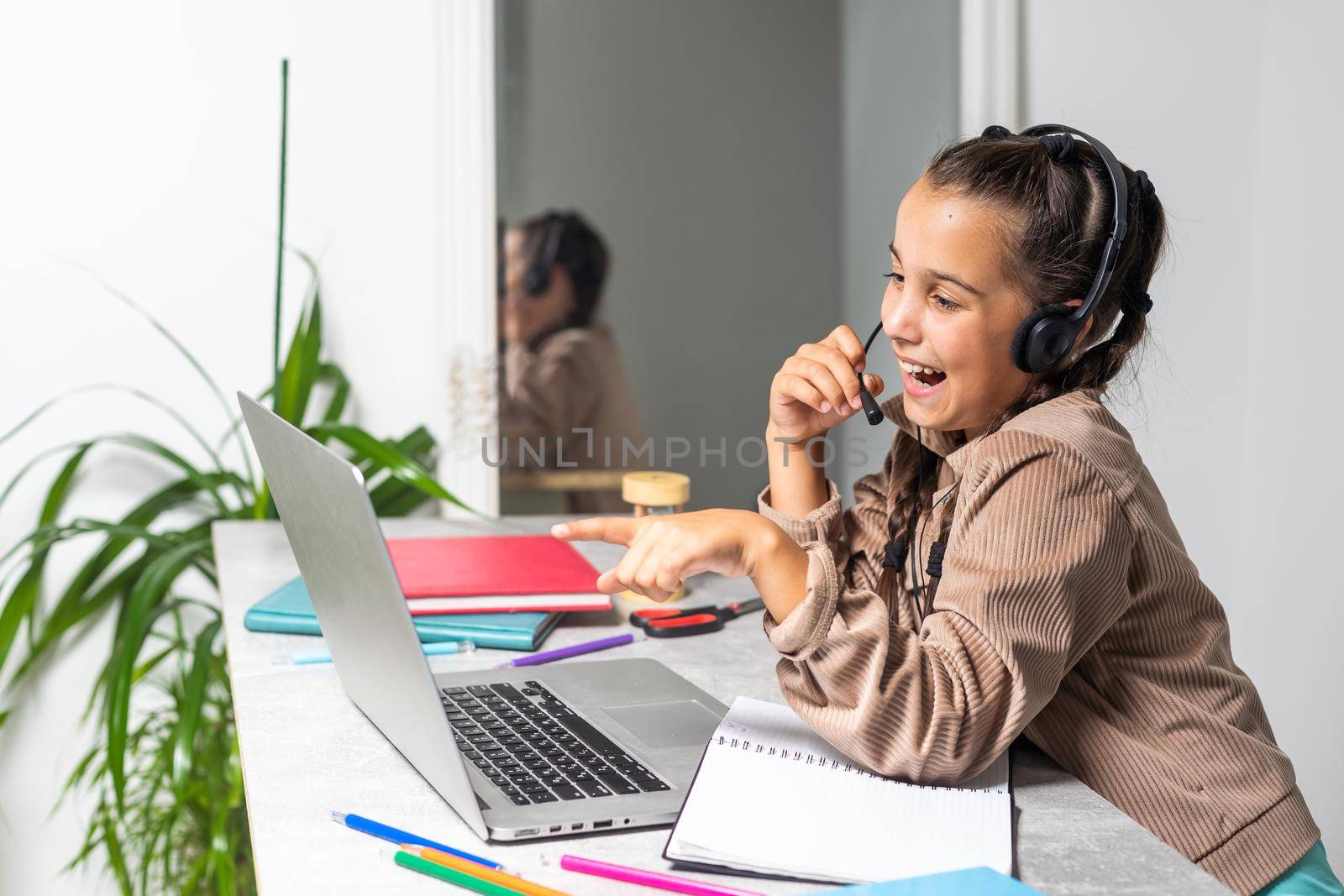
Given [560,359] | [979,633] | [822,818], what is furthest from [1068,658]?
[560,359]

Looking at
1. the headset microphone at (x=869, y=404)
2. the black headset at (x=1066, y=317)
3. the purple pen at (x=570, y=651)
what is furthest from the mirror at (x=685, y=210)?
the black headset at (x=1066, y=317)

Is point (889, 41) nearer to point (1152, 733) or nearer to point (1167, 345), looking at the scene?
point (1167, 345)

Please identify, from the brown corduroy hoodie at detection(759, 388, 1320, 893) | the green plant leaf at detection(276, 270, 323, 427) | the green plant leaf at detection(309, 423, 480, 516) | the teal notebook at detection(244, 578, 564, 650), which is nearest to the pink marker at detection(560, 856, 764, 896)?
the brown corduroy hoodie at detection(759, 388, 1320, 893)

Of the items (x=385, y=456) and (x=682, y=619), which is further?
(x=385, y=456)

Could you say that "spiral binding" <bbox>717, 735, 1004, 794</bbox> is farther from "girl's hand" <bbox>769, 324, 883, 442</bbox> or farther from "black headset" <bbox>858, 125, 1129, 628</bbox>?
"girl's hand" <bbox>769, 324, 883, 442</bbox>

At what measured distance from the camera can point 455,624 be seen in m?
1.18

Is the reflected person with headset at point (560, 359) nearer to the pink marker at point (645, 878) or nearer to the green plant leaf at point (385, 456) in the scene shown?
the green plant leaf at point (385, 456)

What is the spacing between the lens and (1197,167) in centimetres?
188

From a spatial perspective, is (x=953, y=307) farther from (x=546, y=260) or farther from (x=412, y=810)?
(x=546, y=260)

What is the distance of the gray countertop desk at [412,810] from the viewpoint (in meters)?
0.71

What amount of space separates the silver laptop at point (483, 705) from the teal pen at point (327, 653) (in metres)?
0.09

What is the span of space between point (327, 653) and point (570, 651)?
0.22m

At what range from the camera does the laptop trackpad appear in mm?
918

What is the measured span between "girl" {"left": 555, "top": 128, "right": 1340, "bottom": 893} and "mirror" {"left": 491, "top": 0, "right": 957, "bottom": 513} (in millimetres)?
868
